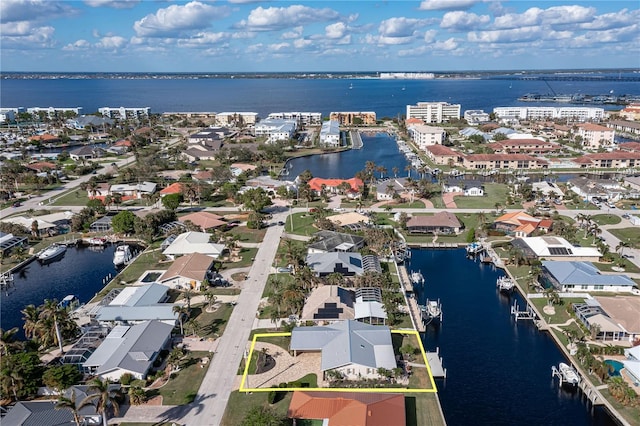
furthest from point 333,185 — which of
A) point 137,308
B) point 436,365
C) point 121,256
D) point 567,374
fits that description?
point 567,374

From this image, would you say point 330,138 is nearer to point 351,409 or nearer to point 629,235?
point 629,235

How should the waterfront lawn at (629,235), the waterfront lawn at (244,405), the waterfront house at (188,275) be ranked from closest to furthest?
the waterfront lawn at (244,405), the waterfront house at (188,275), the waterfront lawn at (629,235)

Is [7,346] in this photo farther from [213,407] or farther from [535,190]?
[535,190]

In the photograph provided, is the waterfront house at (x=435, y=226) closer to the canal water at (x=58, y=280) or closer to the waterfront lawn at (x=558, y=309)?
the waterfront lawn at (x=558, y=309)

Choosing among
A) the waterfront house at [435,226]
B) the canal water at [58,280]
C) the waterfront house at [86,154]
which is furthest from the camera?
the waterfront house at [86,154]

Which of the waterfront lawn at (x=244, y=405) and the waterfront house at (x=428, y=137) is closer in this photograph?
the waterfront lawn at (x=244, y=405)

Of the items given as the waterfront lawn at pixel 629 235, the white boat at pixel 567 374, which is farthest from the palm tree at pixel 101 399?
the waterfront lawn at pixel 629 235

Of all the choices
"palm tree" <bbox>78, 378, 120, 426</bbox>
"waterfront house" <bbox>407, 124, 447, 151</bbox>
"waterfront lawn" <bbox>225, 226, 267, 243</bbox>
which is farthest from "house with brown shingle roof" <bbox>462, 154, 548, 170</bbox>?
"palm tree" <bbox>78, 378, 120, 426</bbox>

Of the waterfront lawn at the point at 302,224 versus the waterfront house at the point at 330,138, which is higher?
the waterfront house at the point at 330,138
